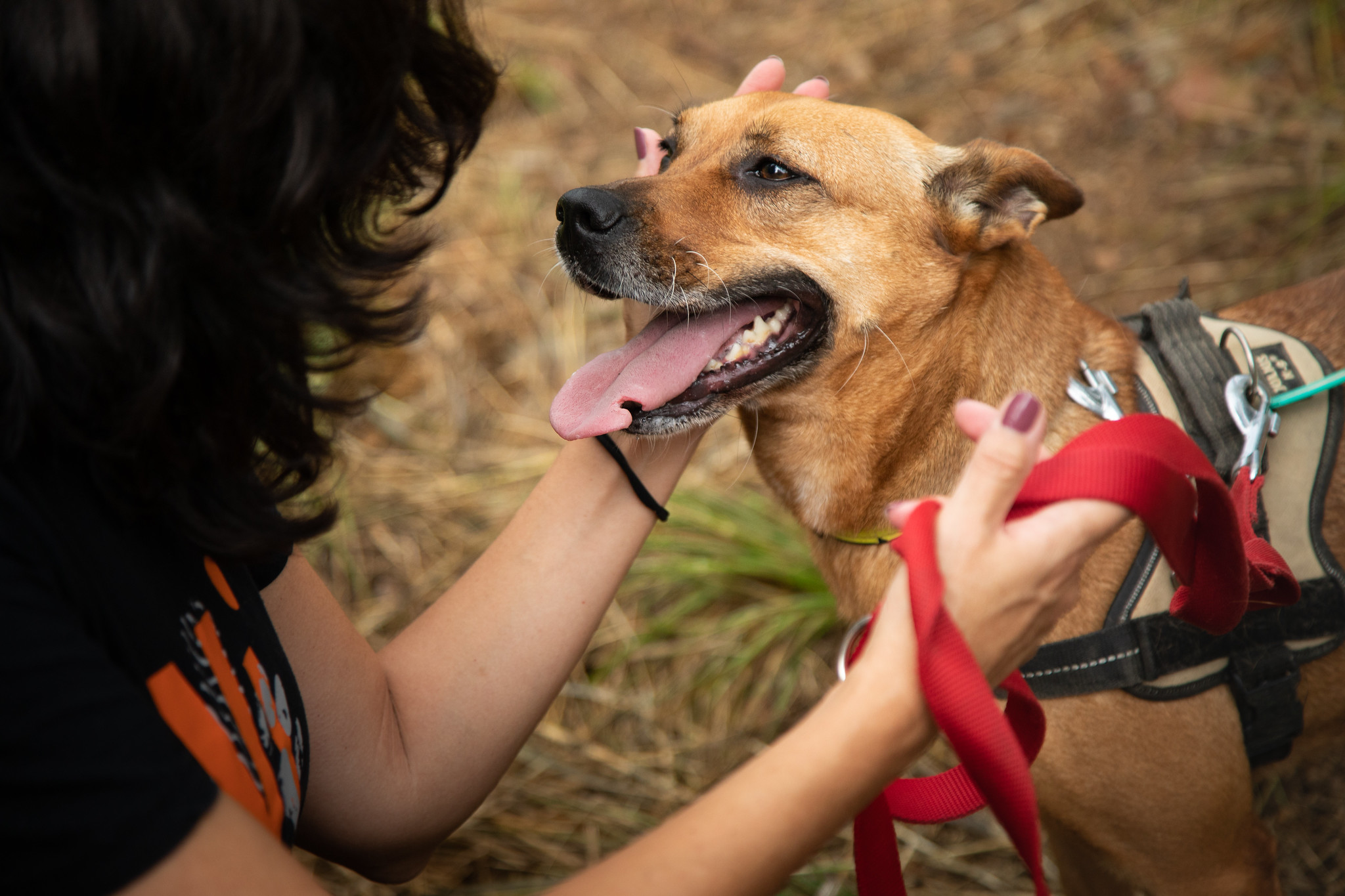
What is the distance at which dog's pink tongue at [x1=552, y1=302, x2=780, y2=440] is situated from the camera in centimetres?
175

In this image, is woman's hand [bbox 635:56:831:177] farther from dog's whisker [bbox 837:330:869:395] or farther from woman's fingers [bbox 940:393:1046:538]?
woman's fingers [bbox 940:393:1046:538]

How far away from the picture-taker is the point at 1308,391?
1737 millimetres

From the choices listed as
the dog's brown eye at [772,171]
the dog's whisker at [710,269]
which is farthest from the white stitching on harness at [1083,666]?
the dog's brown eye at [772,171]

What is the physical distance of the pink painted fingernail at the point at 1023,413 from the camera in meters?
1.04

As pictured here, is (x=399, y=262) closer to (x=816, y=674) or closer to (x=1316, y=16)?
(x=816, y=674)

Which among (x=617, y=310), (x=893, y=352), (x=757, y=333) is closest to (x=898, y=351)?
(x=893, y=352)

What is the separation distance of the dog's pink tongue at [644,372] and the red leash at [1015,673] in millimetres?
750

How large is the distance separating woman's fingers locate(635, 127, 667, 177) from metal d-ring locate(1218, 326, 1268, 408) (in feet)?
4.33

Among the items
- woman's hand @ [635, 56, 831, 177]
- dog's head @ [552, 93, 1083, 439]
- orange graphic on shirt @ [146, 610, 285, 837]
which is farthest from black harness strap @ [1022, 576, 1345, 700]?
woman's hand @ [635, 56, 831, 177]

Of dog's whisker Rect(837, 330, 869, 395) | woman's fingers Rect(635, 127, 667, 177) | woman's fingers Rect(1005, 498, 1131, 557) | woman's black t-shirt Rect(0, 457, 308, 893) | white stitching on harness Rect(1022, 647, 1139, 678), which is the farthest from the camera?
woman's fingers Rect(635, 127, 667, 177)

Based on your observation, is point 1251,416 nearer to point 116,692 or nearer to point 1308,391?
point 1308,391

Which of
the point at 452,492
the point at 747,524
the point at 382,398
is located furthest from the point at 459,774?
the point at 382,398

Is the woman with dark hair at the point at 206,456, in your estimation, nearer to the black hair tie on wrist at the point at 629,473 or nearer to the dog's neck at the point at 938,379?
the black hair tie on wrist at the point at 629,473

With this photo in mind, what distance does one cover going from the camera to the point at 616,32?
5266mm
